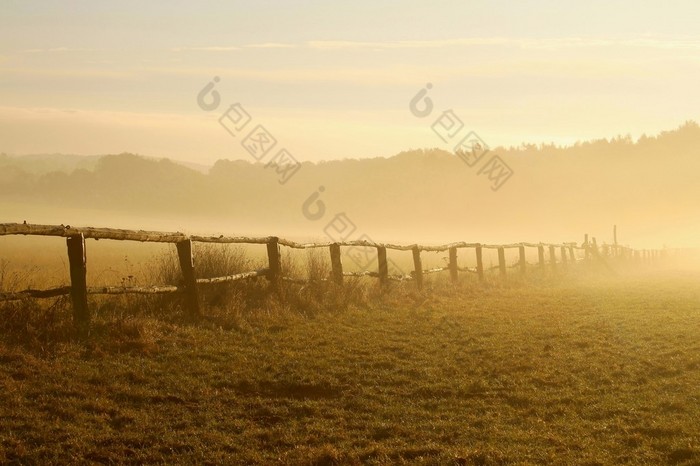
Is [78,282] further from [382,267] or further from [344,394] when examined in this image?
[382,267]

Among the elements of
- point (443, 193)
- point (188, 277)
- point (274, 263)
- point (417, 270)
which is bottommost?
point (417, 270)

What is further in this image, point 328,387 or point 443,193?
point 443,193

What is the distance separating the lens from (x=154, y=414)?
6.73 meters

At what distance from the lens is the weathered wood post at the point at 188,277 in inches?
432

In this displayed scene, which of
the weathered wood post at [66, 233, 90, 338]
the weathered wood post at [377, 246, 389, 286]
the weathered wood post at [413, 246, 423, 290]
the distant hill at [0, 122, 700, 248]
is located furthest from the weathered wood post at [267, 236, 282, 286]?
the distant hill at [0, 122, 700, 248]

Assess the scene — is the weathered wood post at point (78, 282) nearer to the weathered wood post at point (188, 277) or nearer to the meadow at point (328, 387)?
the meadow at point (328, 387)

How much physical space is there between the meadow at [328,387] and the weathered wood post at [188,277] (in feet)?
0.73

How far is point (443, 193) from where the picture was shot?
124500 millimetres

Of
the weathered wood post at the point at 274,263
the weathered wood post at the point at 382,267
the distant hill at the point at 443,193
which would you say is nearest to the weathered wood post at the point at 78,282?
the weathered wood post at the point at 274,263

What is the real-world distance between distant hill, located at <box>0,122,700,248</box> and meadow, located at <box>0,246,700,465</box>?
94672 millimetres

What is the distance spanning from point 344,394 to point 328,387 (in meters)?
0.32

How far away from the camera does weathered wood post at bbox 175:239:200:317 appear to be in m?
11.0

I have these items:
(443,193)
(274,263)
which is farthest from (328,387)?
(443,193)

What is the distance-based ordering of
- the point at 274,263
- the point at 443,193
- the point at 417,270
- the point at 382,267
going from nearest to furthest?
the point at 274,263 < the point at 382,267 < the point at 417,270 < the point at 443,193
